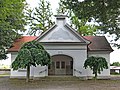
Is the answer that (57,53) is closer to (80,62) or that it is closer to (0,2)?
(80,62)

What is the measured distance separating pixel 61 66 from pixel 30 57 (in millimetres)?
9005

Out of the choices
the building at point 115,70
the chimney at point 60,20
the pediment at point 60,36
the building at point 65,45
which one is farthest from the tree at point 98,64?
the building at point 115,70

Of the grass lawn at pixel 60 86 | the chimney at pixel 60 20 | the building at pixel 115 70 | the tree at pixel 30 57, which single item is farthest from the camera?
the building at pixel 115 70

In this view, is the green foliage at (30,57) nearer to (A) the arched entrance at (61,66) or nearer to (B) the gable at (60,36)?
(B) the gable at (60,36)

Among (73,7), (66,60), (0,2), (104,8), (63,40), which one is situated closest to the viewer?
(0,2)

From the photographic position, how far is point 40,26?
4756 cm

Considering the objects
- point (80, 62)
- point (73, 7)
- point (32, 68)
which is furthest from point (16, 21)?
point (73, 7)

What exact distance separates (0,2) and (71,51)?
17.4 m

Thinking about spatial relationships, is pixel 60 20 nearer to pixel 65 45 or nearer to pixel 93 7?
pixel 65 45

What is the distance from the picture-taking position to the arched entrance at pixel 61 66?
3238 cm

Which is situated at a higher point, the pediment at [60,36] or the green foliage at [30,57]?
the pediment at [60,36]

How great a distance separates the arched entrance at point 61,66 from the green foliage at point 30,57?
6914 millimetres

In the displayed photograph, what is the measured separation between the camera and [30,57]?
80.0ft

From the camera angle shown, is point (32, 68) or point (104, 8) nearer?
point (104, 8)
